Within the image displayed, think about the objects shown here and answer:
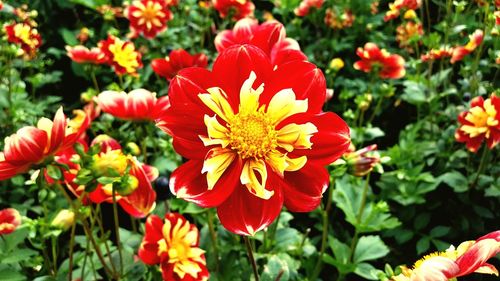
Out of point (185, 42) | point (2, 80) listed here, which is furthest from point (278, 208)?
point (185, 42)

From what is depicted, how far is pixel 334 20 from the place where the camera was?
2.53 m

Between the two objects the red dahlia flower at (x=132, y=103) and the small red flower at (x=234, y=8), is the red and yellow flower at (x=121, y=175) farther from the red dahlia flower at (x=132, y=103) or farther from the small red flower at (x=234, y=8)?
the small red flower at (x=234, y=8)

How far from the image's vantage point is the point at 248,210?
2.45 feet

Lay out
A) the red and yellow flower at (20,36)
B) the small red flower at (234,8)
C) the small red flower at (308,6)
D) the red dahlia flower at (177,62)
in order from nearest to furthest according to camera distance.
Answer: the red dahlia flower at (177,62), the red and yellow flower at (20,36), the small red flower at (234,8), the small red flower at (308,6)

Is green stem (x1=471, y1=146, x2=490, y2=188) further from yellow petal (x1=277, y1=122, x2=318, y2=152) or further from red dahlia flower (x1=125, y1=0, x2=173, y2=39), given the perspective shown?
red dahlia flower (x1=125, y1=0, x2=173, y2=39)

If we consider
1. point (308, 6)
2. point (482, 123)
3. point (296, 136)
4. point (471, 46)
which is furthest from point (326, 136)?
point (308, 6)

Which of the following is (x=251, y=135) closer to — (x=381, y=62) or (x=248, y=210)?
(x=248, y=210)

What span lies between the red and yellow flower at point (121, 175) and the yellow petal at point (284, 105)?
279mm

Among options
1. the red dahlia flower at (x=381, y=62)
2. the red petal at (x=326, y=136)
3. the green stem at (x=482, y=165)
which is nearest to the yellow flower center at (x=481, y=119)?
the green stem at (x=482, y=165)

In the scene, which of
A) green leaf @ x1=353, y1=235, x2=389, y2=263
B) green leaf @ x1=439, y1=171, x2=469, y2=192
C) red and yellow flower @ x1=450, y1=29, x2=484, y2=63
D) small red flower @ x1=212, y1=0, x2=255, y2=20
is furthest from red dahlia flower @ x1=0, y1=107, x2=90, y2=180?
red and yellow flower @ x1=450, y1=29, x2=484, y2=63

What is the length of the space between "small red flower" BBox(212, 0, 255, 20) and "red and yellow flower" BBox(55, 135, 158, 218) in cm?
114

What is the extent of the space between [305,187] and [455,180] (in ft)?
3.67

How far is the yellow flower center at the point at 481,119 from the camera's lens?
1.46 metres

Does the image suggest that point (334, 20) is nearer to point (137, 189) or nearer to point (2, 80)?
point (2, 80)
